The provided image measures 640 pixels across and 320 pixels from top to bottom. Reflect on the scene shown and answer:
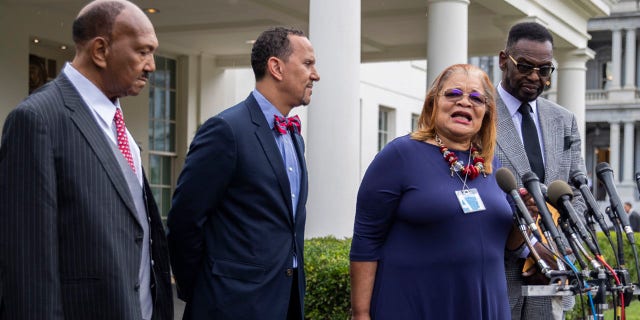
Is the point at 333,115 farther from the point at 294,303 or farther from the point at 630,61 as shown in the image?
the point at 630,61

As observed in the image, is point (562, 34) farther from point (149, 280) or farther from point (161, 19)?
point (149, 280)

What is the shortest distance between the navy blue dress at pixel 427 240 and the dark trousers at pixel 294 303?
0.44 metres

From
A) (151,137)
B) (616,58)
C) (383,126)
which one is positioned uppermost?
(616,58)

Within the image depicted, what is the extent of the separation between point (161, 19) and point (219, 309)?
12.5m

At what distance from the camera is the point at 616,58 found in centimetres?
6494

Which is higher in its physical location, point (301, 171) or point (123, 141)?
point (123, 141)

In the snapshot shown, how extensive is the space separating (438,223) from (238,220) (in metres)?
0.93

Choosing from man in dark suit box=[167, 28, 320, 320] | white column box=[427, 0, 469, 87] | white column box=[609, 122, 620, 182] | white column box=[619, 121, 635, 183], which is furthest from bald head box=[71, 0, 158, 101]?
white column box=[619, 121, 635, 183]

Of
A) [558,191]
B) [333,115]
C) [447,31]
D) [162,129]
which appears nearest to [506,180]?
[558,191]

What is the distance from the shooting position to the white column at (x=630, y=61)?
6391 cm

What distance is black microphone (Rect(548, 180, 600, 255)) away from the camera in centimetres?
324

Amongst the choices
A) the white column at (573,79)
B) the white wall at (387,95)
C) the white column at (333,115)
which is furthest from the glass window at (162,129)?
the white column at (333,115)

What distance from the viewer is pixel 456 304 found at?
3.75 m

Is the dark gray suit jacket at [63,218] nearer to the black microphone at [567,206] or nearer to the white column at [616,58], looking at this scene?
the black microphone at [567,206]
